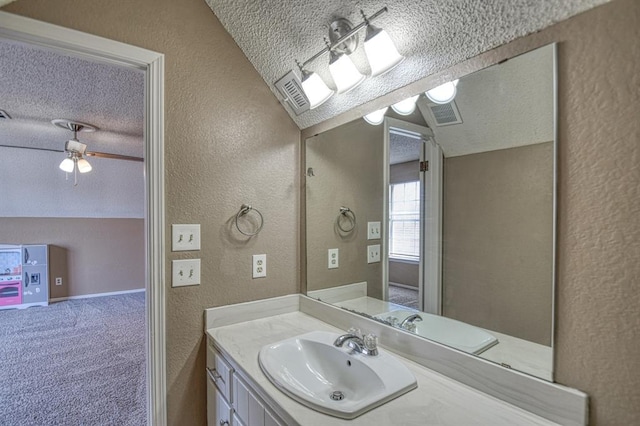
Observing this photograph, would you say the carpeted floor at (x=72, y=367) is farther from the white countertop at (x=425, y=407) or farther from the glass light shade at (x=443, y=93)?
the glass light shade at (x=443, y=93)

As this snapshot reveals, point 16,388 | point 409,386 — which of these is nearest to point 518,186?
point 409,386

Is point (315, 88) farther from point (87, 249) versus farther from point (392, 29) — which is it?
point (87, 249)

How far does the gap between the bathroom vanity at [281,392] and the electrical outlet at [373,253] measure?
1.00 ft

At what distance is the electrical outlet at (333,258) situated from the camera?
1.66 m

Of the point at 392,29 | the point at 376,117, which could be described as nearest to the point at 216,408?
the point at 376,117

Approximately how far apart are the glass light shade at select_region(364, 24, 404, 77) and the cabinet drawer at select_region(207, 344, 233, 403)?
1274 mm

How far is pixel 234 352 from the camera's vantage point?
1178 mm

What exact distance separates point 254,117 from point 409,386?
1364 mm

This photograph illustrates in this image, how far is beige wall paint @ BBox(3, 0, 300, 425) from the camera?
134cm

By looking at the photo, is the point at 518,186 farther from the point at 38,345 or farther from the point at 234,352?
the point at 38,345

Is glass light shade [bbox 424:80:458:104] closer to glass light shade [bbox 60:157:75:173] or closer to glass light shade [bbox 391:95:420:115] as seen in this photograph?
glass light shade [bbox 391:95:420:115]

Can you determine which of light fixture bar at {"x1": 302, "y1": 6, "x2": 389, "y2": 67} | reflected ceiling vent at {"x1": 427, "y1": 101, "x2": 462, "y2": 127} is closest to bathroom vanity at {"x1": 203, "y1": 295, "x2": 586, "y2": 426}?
reflected ceiling vent at {"x1": 427, "y1": 101, "x2": 462, "y2": 127}

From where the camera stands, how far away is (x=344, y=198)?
1645 millimetres

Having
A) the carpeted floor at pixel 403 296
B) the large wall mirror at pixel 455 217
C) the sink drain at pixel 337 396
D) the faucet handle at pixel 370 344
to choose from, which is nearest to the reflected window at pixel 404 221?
the large wall mirror at pixel 455 217
